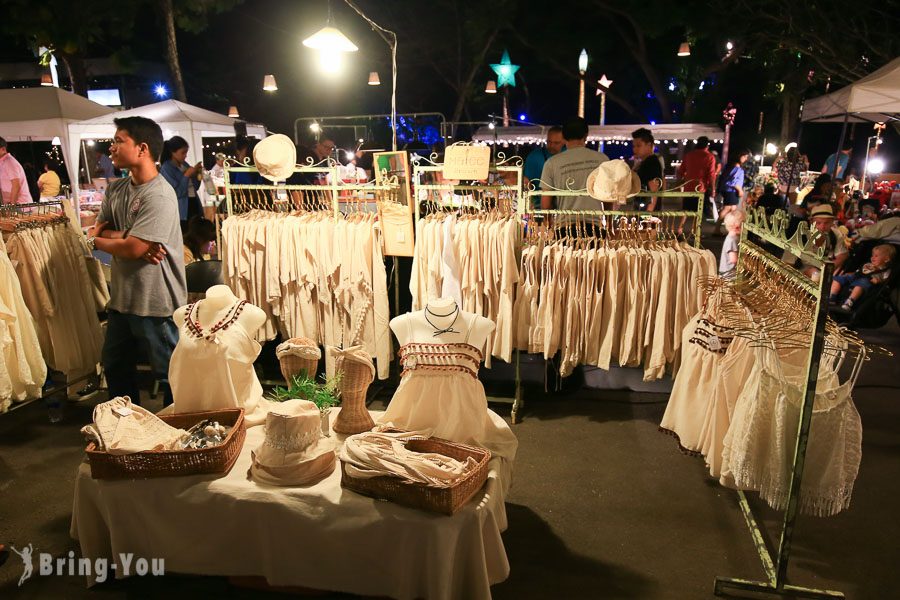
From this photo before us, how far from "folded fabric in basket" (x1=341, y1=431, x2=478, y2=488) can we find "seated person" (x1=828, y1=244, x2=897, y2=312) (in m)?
4.84

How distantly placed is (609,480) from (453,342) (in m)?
1.57

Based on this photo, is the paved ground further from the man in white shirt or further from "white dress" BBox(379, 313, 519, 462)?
the man in white shirt

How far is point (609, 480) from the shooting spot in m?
3.63

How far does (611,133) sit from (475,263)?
1075 cm

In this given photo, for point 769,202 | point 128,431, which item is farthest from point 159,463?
point 769,202

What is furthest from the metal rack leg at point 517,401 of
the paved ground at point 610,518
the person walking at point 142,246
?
the person walking at point 142,246

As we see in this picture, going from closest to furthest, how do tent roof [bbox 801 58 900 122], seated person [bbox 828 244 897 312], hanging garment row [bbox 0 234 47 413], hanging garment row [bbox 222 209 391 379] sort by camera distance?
hanging garment row [bbox 0 234 47 413] → hanging garment row [bbox 222 209 391 379] → tent roof [bbox 801 58 900 122] → seated person [bbox 828 244 897 312]

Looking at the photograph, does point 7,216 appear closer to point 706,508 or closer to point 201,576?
point 201,576

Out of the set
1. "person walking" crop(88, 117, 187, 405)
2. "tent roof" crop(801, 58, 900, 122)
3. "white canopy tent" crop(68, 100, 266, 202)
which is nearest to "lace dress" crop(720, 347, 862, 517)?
"person walking" crop(88, 117, 187, 405)

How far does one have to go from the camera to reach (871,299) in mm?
5664

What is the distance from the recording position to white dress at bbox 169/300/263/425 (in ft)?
9.31

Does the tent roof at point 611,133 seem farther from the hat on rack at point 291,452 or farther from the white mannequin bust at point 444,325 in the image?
the hat on rack at point 291,452

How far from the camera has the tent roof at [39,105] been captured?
8.11 metres

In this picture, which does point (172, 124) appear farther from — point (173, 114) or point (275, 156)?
point (275, 156)
